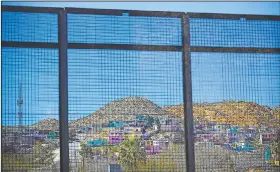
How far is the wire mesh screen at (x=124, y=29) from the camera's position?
4.42 m

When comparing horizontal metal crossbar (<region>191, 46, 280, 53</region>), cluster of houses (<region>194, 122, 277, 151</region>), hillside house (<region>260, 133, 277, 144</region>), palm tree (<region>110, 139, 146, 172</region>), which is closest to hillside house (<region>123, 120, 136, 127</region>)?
palm tree (<region>110, 139, 146, 172</region>)

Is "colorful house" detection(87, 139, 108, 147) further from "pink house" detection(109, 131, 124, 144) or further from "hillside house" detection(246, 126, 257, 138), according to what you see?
"hillside house" detection(246, 126, 257, 138)

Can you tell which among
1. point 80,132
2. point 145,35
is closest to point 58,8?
point 145,35

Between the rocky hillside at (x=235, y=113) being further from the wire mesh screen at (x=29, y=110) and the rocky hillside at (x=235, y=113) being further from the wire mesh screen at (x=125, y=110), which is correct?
the wire mesh screen at (x=29, y=110)

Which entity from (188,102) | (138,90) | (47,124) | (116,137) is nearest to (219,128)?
(188,102)

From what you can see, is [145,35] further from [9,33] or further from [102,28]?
[9,33]

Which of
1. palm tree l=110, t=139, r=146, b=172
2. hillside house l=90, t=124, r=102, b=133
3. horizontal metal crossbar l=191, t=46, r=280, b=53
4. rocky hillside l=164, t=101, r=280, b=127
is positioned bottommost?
palm tree l=110, t=139, r=146, b=172

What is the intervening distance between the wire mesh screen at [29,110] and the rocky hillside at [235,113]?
43.5 inches

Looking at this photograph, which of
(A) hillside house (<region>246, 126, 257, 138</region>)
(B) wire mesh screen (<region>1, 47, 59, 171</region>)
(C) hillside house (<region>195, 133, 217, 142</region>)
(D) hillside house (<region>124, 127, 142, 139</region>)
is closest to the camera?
(B) wire mesh screen (<region>1, 47, 59, 171</region>)

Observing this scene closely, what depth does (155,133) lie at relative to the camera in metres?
4.51

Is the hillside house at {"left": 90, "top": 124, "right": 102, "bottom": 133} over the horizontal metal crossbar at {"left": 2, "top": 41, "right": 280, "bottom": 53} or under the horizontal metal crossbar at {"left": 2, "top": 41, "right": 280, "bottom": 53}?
under

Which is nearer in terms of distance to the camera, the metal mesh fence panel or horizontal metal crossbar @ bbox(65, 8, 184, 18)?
the metal mesh fence panel

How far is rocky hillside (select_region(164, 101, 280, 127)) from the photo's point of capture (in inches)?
182

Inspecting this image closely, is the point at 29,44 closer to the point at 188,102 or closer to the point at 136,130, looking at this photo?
the point at 136,130
